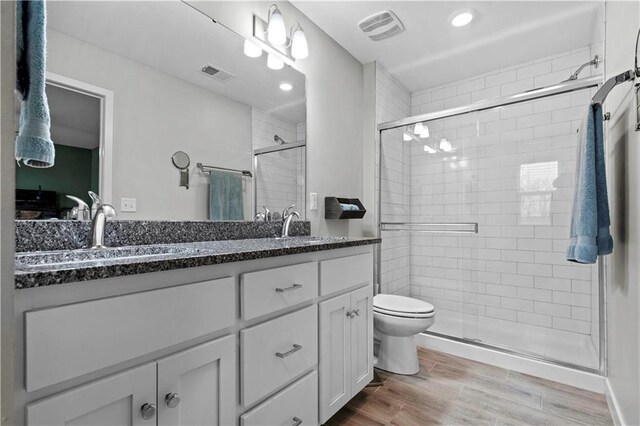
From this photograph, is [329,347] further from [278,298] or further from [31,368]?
[31,368]

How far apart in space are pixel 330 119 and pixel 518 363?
6.98ft

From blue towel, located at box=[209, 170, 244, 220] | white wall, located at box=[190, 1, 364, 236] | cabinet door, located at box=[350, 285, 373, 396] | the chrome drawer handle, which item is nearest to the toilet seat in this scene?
cabinet door, located at box=[350, 285, 373, 396]

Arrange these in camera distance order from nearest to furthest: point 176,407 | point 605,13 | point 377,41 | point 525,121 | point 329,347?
point 176,407, point 329,347, point 605,13, point 377,41, point 525,121

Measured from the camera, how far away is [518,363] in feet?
6.73

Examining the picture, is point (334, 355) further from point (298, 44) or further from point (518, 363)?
point (298, 44)

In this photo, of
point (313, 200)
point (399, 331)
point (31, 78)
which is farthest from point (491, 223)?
point (31, 78)

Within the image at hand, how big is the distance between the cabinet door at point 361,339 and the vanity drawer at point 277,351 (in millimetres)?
328

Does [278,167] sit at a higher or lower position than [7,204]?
higher

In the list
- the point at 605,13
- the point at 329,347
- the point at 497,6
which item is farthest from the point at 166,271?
the point at 605,13

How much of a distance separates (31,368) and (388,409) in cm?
159

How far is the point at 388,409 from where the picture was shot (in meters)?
1.66

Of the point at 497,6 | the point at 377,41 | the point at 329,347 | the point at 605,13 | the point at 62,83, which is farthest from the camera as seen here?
the point at 377,41

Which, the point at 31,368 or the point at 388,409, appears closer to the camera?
the point at 31,368

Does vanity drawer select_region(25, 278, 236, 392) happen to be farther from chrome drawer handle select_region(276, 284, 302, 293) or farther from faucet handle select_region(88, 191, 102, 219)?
faucet handle select_region(88, 191, 102, 219)
